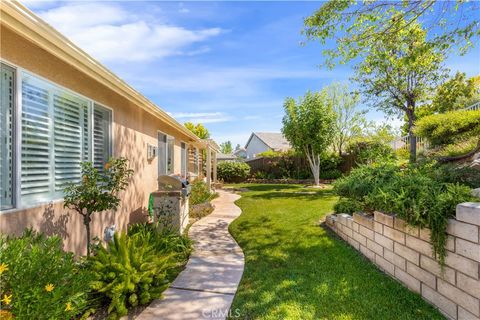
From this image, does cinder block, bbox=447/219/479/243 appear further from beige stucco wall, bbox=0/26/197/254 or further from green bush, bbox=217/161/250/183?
green bush, bbox=217/161/250/183

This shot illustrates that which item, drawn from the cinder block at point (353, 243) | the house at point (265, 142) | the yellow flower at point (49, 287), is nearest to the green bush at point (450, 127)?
the cinder block at point (353, 243)

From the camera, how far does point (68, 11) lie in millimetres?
4113

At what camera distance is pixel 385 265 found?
13.5ft

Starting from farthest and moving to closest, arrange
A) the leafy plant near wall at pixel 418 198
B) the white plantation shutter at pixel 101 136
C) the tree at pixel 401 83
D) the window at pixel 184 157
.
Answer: the window at pixel 184 157
the tree at pixel 401 83
the white plantation shutter at pixel 101 136
the leafy plant near wall at pixel 418 198

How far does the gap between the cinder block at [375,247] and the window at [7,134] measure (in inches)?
200

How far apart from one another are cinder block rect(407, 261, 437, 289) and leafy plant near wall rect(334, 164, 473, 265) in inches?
12.6

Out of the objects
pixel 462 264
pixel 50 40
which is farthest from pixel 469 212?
pixel 50 40

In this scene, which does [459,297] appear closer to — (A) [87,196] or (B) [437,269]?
(B) [437,269]

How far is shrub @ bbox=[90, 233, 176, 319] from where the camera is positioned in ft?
9.74

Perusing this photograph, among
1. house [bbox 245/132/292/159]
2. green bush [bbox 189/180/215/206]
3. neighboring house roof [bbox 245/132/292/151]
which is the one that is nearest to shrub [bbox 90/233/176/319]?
green bush [bbox 189/180/215/206]

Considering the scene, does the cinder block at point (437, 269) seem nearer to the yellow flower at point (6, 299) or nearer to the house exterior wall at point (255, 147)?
the yellow flower at point (6, 299)

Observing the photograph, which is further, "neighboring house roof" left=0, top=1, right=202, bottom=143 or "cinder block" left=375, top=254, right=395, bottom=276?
"cinder block" left=375, top=254, right=395, bottom=276

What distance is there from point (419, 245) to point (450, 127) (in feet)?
10.9

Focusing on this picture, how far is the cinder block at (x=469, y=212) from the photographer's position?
8.54ft
